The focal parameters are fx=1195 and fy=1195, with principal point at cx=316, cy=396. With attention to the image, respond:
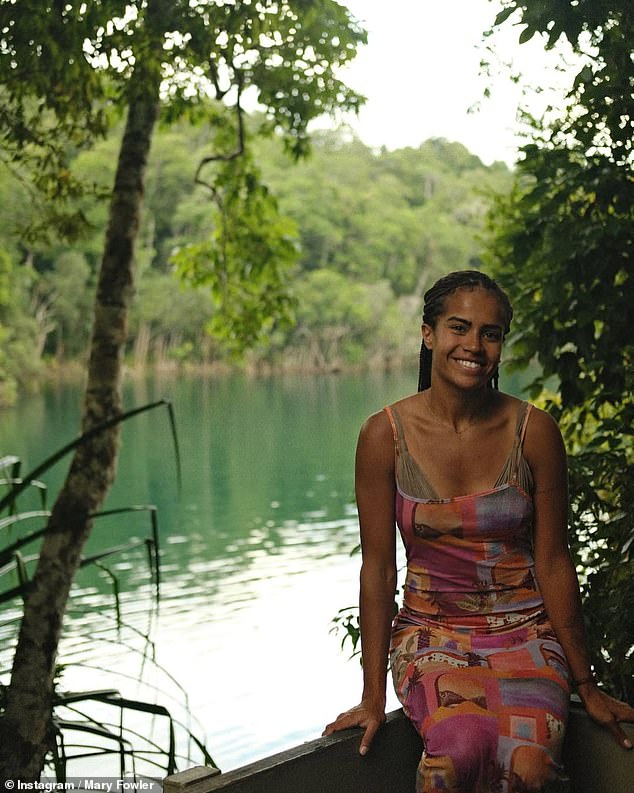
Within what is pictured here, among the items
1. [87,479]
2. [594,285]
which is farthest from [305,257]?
[594,285]

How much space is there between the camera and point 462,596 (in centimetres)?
164

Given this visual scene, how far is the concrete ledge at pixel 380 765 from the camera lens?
4.76 feet

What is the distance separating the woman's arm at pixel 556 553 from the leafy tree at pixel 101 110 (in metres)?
1.02

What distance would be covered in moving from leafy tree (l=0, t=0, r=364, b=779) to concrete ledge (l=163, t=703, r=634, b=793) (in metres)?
0.94

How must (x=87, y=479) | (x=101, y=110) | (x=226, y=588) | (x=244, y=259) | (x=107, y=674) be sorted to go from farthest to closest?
(x=226, y=588), (x=107, y=674), (x=244, y=259), (x=101, y=110), (x=87, y=479)

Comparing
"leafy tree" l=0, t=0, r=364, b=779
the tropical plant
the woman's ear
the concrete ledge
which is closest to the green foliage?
"leafy tree" l=0, t=0, r=364, b=779

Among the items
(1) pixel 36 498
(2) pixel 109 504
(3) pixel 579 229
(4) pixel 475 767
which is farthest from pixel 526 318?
(2) pixel 109 504

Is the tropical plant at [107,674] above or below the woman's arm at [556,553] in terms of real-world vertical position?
below

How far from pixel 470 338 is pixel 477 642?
0.42 m

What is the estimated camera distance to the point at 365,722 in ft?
5.19

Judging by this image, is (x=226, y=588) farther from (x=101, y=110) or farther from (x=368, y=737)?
(x=368, y=737)

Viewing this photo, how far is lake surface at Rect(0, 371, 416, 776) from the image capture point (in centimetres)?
644

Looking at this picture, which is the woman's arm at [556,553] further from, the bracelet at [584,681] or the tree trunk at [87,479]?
the tree trunk at [87,479]

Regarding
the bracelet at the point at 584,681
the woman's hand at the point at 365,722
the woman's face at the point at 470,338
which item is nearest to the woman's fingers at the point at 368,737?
the woman's hand at the point at 365,722
